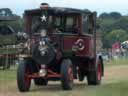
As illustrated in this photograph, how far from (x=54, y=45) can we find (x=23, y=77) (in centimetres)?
130

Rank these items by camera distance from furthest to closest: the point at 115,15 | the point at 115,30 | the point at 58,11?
the point at 115,15
the point at 115,30
the point at 58,11

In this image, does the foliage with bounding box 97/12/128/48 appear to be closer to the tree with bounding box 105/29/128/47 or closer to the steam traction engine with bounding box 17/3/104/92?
the tree with bounding box 105/29/128/47

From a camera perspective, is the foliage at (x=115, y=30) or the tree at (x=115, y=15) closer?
the foliage at (x=115, y=30)

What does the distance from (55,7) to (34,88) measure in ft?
9.47

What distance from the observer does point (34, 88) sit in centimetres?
2152

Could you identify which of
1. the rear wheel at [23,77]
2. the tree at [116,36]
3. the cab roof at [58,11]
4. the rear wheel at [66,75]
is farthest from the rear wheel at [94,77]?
the tree at [116,36]

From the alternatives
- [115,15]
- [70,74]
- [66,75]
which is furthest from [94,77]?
[115,15]

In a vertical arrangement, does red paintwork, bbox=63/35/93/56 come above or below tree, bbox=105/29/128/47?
above

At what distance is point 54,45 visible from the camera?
19719mm

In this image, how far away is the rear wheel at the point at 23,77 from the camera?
1978cm

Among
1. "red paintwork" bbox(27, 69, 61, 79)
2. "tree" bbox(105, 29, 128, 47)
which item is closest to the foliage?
"tree" bbox(105, 29, 128, 47)

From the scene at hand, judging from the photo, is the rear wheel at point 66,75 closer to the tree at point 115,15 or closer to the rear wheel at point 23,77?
the rear wheel at point 23,77

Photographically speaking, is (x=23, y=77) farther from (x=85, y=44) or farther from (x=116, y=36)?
(x=116, y=36)

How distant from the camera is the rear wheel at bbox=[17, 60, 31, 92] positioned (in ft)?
64.9
